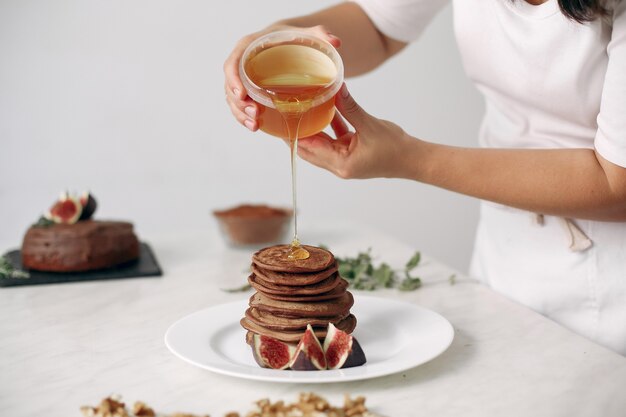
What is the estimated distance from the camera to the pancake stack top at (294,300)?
1.64 metres

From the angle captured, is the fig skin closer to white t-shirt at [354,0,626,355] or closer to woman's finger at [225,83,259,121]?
woman's finger at [225,83,259,121]

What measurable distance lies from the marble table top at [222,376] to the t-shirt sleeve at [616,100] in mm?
459

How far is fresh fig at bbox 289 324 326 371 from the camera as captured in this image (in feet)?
5.06

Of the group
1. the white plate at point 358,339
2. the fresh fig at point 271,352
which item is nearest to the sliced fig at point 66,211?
the white plate at point 358,339

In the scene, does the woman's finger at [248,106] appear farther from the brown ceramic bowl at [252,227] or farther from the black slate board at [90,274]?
the brown ceramic bowl at [252,227]

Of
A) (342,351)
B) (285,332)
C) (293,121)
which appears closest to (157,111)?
(293,121)

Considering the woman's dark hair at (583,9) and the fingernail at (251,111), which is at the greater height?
the woman's dark hair at (583,9)

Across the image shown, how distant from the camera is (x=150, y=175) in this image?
499 cm

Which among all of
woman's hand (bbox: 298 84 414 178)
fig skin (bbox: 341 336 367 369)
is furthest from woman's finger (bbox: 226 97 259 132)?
fig skin (bbox: 341 336 367 369)

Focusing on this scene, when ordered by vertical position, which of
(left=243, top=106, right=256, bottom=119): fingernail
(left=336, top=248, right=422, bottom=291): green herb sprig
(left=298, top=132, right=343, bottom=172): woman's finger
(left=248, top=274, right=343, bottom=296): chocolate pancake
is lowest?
(left=336, top=248, right=422, bottom=291): green herb sprig

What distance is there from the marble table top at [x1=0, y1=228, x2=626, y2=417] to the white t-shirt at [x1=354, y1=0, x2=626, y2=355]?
159 mm

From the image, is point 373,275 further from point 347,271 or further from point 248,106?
point 248,106

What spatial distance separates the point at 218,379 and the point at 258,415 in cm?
26

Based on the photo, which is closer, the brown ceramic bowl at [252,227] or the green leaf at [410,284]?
the green leaf at [410,284]
